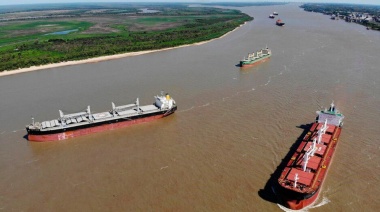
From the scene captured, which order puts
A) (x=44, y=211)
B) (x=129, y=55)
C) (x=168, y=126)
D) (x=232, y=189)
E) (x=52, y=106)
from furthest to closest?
(x=129, y=55)
(x=52, y=106)
(x=168, y=126)
(x=232, y=189)
(x=44, y=211)

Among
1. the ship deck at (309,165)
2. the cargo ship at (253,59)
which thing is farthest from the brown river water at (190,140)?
the cargo ship at (253,59)

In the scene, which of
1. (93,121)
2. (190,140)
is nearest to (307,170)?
(190,140)

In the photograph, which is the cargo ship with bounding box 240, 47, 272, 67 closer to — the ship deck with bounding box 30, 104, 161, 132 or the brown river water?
the brown river water

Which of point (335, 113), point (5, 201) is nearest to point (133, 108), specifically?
point (5, 201)

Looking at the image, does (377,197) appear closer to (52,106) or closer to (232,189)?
(232,189)

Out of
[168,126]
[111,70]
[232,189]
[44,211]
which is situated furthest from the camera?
[111,70]

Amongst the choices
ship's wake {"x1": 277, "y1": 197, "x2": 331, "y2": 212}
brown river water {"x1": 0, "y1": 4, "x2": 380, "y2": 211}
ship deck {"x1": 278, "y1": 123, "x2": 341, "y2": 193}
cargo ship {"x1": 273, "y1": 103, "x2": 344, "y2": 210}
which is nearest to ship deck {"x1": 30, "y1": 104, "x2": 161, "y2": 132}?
brown river water {"x1": 0, "y1": 4, "x2": 380, "y2": 211}

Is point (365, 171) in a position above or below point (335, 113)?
below

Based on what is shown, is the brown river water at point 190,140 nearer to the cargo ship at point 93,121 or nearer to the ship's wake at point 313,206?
the ship's wake at point 313,206
